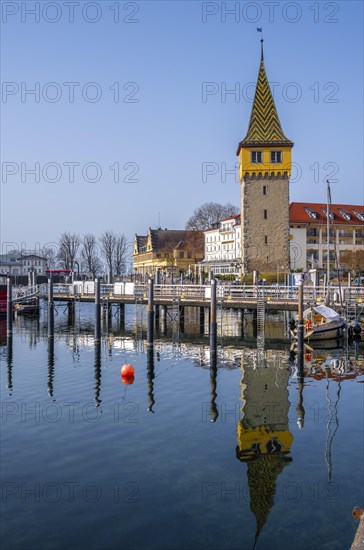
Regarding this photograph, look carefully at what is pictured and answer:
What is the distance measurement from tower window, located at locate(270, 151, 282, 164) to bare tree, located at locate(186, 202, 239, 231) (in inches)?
2234

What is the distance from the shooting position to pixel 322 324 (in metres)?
35.7

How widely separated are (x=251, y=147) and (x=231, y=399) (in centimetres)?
5611

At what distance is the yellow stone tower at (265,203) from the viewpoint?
237 ft

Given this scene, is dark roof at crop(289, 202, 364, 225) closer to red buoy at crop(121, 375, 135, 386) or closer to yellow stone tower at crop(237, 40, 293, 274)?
yellow stone tower at crop(237, 40, 293, 274)

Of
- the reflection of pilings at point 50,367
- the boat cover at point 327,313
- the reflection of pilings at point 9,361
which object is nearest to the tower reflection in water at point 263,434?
the reflection of pilings at point 50,367

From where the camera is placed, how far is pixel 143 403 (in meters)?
20.8

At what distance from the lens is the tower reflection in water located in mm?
12730

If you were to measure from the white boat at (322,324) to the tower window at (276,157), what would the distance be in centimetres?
3933

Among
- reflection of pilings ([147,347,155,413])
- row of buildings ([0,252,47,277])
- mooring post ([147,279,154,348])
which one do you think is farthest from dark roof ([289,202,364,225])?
row of buildings ([0,252,47,277])

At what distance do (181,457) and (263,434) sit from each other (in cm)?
308

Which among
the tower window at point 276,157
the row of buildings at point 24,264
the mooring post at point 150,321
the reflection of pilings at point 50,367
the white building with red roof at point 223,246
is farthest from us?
the row of buildings at point 24,264

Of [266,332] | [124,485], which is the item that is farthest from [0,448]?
[266,332]

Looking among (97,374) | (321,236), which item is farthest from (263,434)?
(321,236)

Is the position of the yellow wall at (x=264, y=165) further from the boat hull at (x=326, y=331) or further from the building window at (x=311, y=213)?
the boat hull at (x=326, y=331)
